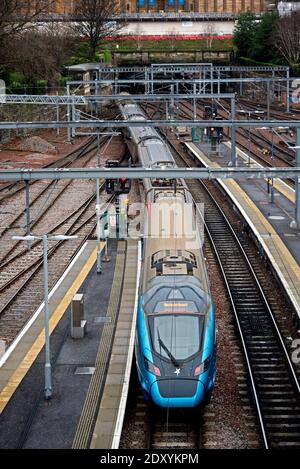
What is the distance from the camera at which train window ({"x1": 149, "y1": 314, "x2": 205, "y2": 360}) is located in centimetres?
1442

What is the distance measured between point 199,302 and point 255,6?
10571 cm

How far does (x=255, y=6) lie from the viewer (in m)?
114

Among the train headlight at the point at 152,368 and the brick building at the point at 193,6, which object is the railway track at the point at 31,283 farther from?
the brick building at the point at 193,6

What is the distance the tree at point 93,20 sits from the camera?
287 ft

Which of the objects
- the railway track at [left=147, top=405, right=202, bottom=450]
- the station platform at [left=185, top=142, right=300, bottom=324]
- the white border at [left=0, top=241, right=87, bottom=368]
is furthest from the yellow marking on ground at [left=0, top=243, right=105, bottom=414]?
the station platform at [left=185, top=142, right=300, bottom=324]

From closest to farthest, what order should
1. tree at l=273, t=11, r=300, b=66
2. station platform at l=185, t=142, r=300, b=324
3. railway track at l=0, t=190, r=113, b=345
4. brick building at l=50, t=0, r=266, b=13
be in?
1. railway track at l=0, t=190, r=113, b=345
2. station platform at l=185, t=142, r=300, b=324
3. tree at l=273, t=11, r=300, b=66
4. brick building at l=50, t=0, r=266, b=13

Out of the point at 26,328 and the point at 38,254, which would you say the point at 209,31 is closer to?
the point at 38,254

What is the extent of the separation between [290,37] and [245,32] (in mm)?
18346

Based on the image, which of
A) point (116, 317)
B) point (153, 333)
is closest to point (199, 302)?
point (153, 333)

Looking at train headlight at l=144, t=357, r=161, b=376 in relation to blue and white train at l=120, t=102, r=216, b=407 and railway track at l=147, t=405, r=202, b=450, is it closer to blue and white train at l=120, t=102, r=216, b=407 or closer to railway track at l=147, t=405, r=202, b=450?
blue and white train at l=120, t=102, r=216, b=407

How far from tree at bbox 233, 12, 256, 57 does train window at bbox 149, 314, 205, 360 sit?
8111 cm

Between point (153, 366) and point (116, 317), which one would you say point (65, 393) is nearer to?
point (153, 366)

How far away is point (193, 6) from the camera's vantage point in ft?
375
